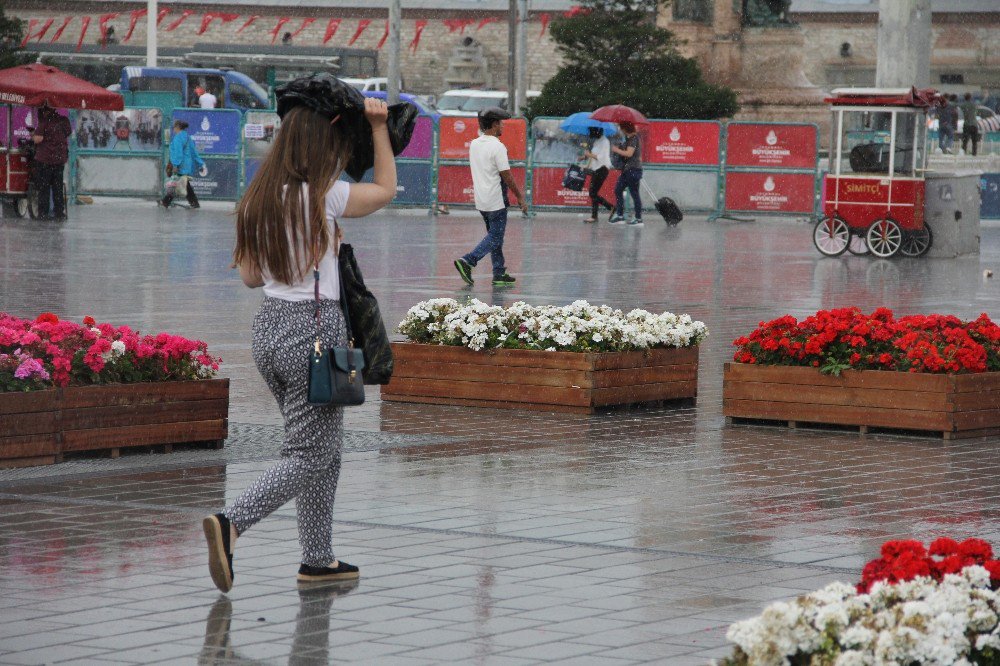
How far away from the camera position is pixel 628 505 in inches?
320

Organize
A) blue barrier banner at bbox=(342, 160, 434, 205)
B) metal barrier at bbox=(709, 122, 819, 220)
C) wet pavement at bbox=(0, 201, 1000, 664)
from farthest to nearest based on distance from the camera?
blue barrier banner at bbox=(342, 160, 434, 205) < metal barrier at bbox=(709, 122, 819, 220) < wet pavement at bbox=(0, 201, 1000, 664)

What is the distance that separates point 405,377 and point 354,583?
480 centimetres

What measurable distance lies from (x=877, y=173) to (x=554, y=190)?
11.0 m

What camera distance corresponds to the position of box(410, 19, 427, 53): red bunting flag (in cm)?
7200

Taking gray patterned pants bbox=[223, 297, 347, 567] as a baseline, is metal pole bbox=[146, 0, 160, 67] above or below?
above

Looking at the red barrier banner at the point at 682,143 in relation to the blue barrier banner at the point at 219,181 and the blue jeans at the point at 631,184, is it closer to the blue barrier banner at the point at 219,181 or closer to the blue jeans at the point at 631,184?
the blue jeans at the point at 631,184

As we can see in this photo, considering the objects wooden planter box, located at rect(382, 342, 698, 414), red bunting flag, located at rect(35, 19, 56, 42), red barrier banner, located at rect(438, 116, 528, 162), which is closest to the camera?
wooden planter box, located at rect(382, 342, 698, 414)

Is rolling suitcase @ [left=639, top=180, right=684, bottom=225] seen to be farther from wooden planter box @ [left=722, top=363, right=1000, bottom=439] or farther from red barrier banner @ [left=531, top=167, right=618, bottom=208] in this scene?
wooden planter box @ [left=722, top=363, right=1000, bottom=439]

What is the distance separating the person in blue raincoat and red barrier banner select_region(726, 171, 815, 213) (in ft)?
32.3

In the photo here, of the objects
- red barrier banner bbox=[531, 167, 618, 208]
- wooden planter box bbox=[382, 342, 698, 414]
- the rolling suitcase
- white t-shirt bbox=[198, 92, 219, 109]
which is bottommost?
wooden planter box bbox=[382, 342, 698, 414]

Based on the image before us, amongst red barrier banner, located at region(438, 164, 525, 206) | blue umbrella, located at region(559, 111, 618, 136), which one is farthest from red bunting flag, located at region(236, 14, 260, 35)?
blue umbrella, located at region(559, 111, 618, 136)

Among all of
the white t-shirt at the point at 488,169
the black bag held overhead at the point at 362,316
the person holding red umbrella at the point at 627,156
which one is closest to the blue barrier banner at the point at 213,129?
the person holding red umbrella at the point at 627,156

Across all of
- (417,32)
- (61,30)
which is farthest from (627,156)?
(61,30)

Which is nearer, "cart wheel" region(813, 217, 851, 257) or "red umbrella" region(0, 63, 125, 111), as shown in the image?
"cart wheel" region(813, 217, 851, 257)
